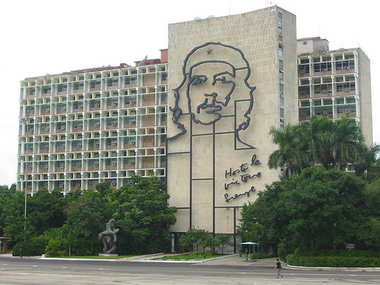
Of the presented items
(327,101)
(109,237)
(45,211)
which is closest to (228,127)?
(327,101)

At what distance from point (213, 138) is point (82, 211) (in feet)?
71.5

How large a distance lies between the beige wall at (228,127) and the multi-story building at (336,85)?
38.9 ft

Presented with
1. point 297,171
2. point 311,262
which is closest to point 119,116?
point 297,171

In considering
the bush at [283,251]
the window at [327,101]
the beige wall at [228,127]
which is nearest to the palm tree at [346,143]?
the bush at [283,251]

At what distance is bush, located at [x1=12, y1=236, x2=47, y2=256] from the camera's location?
83.4 m

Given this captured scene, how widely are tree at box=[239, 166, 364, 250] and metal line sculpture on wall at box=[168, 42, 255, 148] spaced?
1018 inches

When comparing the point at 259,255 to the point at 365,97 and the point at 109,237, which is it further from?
the point at 365,97

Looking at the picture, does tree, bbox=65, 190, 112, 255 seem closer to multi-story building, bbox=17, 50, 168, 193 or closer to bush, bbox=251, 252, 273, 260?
bush, bbox=251, 252, 273, 260

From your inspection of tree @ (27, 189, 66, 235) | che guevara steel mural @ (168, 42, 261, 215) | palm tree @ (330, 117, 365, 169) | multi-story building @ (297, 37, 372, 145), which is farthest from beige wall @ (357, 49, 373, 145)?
tree @ (27, 189, 66, 235)

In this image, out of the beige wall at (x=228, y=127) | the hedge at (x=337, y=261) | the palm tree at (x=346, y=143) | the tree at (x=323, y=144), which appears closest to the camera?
the hedge at (x=337, y=261)

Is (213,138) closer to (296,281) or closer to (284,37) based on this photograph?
(284,37)

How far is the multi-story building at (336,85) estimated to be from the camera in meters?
96.6

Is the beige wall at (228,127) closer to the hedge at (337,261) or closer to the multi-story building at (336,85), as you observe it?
the multi-story building at (336,85)

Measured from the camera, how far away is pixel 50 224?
95875 mm
